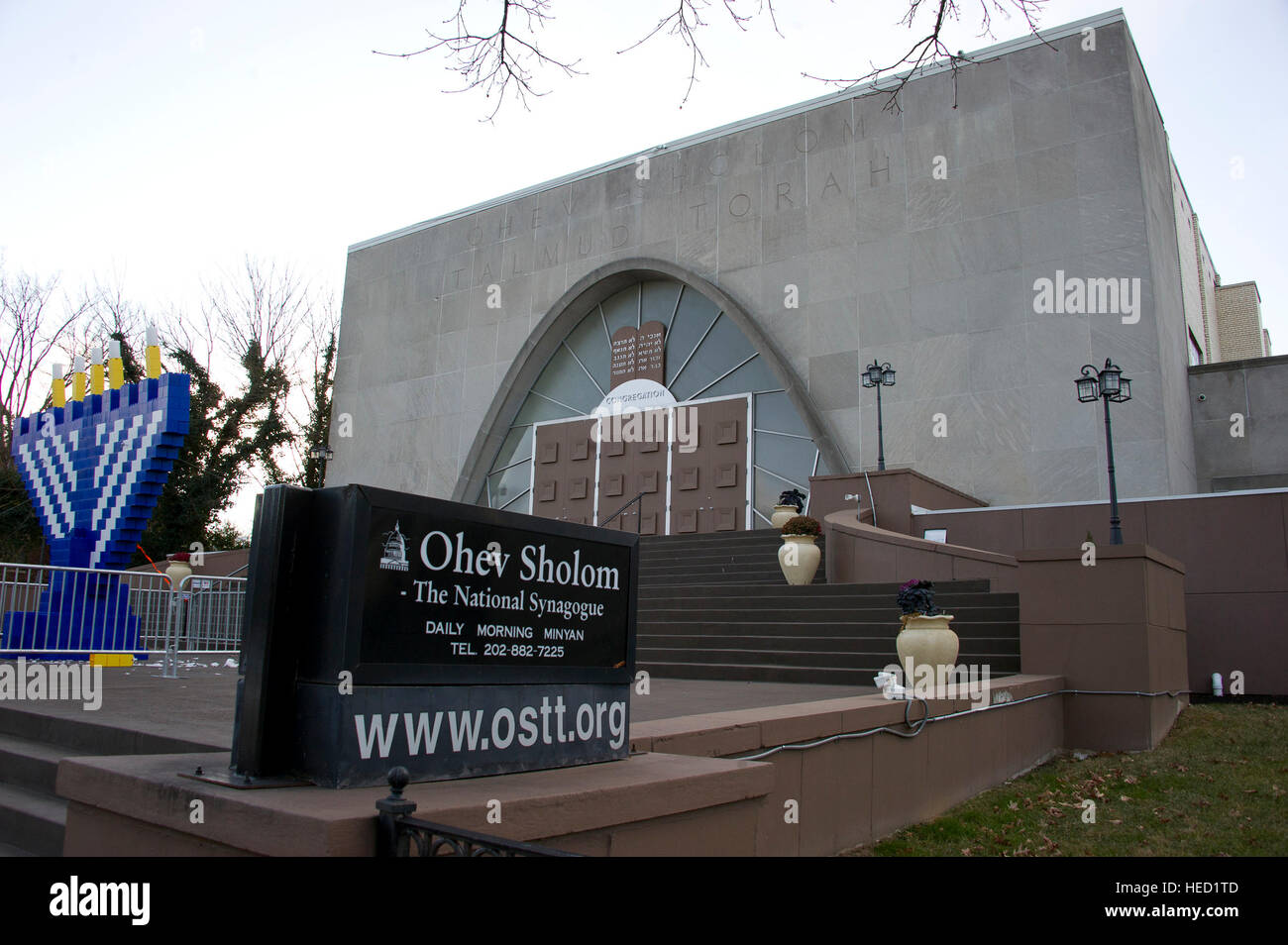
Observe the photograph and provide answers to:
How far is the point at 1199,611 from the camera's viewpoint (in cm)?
1397

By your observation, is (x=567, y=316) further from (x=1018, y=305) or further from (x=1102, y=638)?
(x=1102, y=638)

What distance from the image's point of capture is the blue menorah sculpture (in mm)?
12031

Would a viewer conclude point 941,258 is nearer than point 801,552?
No

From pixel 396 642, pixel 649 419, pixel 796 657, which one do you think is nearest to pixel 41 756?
pixel 396 642

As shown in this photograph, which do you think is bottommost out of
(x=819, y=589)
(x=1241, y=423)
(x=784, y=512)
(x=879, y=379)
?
(x=819, y=589)

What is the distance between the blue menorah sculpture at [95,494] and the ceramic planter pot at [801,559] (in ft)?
30.8

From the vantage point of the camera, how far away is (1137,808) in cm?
717

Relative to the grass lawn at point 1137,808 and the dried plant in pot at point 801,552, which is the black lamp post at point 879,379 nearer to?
the dried plant in pot at point 801,552

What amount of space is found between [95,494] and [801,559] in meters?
11.0

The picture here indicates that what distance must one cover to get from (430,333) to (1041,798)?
25.8m

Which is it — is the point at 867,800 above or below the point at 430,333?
below

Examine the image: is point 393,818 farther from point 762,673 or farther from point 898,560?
point 898,560

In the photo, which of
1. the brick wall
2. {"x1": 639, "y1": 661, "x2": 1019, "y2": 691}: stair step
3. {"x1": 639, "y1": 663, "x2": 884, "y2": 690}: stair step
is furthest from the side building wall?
{"x1": 639, "y1": 663, "x2": 884, "y2": 690}: stair step
